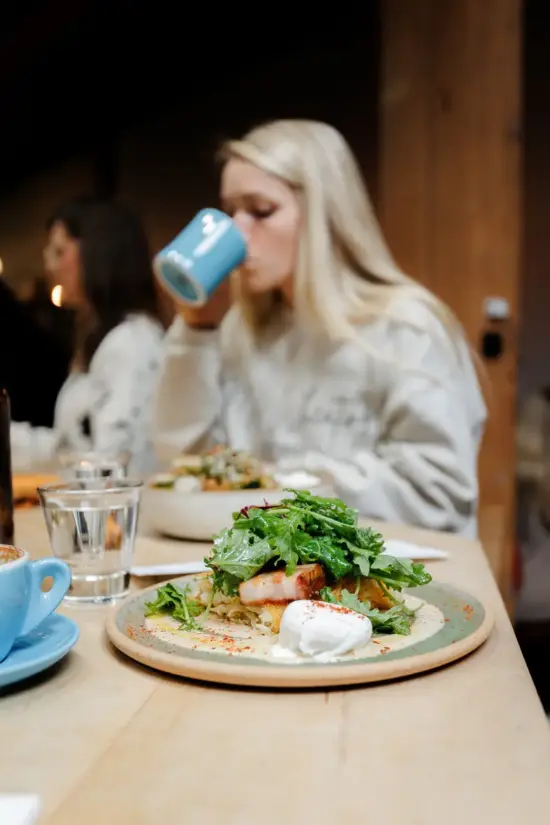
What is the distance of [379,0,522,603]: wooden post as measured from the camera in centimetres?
233

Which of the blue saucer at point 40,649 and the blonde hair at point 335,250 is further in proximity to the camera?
the blonde hair at point 335,250

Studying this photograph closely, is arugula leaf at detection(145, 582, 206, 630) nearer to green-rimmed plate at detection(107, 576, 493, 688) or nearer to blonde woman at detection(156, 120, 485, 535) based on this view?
green-rimmed plate at detection(107, 576, 493, 688)

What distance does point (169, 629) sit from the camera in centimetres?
64

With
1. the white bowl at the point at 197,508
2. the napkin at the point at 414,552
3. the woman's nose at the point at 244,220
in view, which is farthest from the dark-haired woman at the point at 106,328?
the napkin at the point at 414,552

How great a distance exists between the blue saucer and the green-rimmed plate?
0.04m

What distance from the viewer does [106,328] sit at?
235 centimetres

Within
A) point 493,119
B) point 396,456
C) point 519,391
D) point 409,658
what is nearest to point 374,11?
point 493,119

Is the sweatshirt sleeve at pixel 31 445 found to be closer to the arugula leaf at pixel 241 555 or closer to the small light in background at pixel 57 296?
the small light in background at pixel 57 296

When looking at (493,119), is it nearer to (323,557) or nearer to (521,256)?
(521,256)

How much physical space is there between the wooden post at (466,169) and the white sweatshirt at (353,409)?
500mm

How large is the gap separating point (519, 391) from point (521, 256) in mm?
385

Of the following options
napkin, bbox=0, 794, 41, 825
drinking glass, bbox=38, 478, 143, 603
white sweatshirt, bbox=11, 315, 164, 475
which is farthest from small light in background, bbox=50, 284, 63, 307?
napkin, bbox=0, 794, 41, 825

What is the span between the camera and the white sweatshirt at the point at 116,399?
225 cm

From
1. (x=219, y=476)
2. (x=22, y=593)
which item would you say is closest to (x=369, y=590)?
(x=22, y=593)
